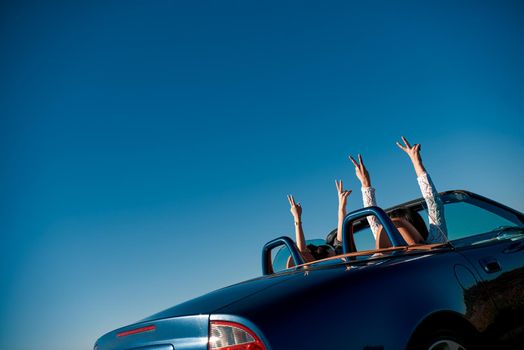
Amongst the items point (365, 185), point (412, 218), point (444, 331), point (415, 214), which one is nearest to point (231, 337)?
point (444, 331)

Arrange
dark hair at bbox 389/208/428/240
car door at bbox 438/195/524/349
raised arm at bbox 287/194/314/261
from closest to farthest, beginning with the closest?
1. car door at bbox 438/195/524/349
2. dark hair at bbox 389/208/428/240
3. raised arm at bbox 287/194/314/261

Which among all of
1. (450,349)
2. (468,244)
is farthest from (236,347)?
(468,244)

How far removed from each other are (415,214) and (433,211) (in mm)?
778

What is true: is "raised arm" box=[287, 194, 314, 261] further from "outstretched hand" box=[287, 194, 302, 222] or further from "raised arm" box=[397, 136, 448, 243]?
"raised arm" box=[397, 136, 448, 243]

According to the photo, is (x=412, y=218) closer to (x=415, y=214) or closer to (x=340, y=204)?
(x=415, y=214)

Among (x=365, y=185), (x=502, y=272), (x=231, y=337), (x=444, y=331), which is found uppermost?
(x=365, y=185)

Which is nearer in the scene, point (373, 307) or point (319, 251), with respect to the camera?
point (373, 307)

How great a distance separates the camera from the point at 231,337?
135 cm

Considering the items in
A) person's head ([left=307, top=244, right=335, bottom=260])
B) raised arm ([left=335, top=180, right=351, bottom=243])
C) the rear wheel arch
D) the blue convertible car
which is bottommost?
the rear wheel arch

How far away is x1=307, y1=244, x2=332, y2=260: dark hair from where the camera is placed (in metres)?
3.61

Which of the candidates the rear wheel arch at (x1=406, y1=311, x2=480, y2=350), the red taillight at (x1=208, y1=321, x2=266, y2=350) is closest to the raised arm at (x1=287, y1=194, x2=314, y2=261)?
the rear wheel arch at (x1=406, y1=311, x2=480, y2=350)

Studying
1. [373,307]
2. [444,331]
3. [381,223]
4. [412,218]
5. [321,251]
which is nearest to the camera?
[373,307]

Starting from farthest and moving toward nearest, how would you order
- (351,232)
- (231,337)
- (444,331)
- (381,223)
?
(351,232), (381,223), (444,331), (231,337)

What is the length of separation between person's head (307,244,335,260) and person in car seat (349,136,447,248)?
2.07 ft
